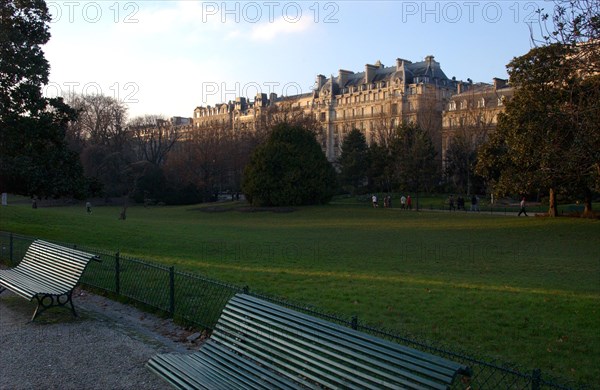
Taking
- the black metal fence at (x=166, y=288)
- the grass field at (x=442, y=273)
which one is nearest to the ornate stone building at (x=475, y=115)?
the grass field at (x=442, y=273)

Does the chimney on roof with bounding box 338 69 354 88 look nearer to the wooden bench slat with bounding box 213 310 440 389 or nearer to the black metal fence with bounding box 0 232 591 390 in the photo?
the black metal fence with bounding box 0 232 591 390

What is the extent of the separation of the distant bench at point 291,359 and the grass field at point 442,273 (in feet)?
10.8

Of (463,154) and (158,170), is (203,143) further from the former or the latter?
(463,154)

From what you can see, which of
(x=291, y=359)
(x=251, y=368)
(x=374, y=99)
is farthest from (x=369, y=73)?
(x=291, y=359)

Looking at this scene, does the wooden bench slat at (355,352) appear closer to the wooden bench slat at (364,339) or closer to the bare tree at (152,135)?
the wooden bench slat at (364,339)

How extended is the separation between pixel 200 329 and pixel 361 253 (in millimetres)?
13255

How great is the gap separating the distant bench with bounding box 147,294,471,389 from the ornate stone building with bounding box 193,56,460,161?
226ft

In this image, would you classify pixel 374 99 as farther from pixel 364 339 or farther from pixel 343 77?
pixel 364 339

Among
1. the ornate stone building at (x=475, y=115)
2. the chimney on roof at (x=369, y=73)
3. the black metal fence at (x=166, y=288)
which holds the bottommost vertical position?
the black metal fence at (x=166, y=288)

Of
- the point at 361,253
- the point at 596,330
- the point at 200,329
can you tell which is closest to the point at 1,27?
the point at 361,253

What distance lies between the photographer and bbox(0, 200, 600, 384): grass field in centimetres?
847

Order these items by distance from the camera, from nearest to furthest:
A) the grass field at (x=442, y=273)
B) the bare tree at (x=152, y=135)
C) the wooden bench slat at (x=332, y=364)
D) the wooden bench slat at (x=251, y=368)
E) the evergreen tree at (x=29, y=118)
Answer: the wooden bench slat at (x=332, y=364)
the wooden bench slat at (x=251, y=368)
the grass field at (x=442, y=273)
the evergreen tree at (x=29, y=118)
the bare tree at (x=152, y=135)

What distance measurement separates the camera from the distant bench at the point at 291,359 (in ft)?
14.0

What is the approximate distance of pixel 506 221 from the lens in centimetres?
3497
